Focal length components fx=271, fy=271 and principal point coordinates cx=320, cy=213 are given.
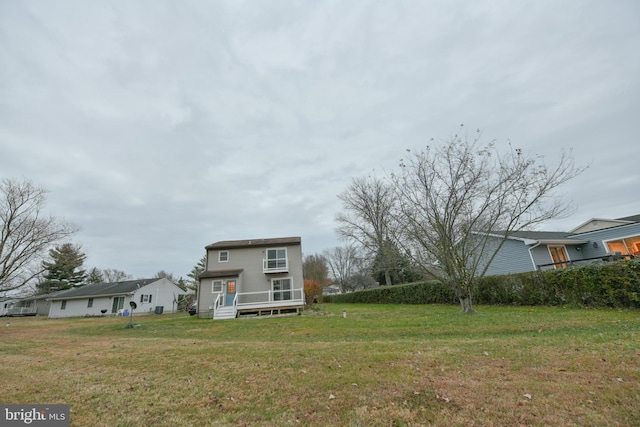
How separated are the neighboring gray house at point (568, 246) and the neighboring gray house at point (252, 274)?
15.0 meters

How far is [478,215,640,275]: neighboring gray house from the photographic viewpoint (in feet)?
61.0

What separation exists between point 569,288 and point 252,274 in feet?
60.4

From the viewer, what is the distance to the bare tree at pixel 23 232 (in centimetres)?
2028

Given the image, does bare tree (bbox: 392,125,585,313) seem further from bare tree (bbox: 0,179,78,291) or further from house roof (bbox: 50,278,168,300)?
house roof (bbox: 50,278,168,300)

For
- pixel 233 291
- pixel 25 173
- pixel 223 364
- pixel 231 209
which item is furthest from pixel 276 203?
→ pixel 223 364

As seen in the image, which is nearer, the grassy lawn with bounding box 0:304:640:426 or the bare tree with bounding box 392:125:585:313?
the grassy lawn with bounding box 0:304:640:426

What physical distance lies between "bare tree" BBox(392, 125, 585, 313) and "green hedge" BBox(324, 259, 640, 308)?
2.60 meters

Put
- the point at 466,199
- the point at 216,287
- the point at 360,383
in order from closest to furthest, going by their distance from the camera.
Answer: the point at 360,383, the point at 466,199, the point at 216,287

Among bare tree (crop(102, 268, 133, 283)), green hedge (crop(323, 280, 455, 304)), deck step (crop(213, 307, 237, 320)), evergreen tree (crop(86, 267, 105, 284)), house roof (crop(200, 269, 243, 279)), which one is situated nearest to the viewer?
deck step (crop(213, 307, 237, 320))

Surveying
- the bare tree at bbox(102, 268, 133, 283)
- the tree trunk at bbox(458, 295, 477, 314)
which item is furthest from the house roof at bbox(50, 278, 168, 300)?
the bare tree at bbox(102, 268, 133, 283)

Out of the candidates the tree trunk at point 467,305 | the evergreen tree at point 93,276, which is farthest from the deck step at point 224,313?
the evergreen tree at point 93,276

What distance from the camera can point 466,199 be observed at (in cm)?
1238

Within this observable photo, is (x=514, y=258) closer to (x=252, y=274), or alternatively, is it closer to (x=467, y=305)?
(x=467, y=305)

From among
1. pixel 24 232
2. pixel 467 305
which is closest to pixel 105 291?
pixel 24 232
